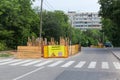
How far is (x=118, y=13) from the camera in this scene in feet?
218

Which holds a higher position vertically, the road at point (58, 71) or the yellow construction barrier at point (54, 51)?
the yellow construction barrier at point (54, 51)

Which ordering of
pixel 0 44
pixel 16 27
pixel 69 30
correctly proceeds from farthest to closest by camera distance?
pixel 69 30, pixel 16 27, pixel 0 44

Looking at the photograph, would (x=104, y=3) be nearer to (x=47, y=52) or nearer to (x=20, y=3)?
(x=20, y=3)

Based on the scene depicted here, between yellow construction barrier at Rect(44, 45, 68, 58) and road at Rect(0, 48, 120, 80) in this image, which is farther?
yellow construction barrier at Rect(44, 45, 68, 58)

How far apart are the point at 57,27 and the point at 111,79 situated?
7374 centimetres

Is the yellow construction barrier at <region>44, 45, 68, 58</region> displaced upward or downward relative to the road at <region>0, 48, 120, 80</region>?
upward

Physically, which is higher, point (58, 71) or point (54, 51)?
point (54, 51)

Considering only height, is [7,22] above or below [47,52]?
above

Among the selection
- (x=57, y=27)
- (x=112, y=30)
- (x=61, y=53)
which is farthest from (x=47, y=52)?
(x=112, y=30)

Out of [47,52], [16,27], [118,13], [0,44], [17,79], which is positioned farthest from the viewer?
[118,13]

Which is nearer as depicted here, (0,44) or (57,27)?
(0,44)

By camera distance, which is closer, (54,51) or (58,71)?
(58,71)

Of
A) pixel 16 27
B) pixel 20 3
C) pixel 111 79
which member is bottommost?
pixel 111 79

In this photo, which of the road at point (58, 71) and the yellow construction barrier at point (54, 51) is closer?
the road at point (58, 71)
